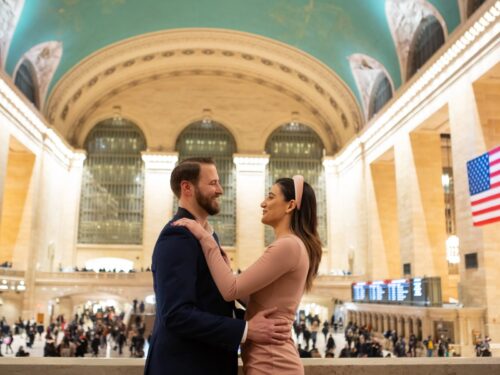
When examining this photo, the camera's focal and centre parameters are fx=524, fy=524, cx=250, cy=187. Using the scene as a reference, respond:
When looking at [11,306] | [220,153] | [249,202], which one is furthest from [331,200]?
[11,306]

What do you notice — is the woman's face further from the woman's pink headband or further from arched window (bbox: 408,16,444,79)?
arched window (bbox: 408,16,444,79)

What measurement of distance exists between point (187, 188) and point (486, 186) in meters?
13.4

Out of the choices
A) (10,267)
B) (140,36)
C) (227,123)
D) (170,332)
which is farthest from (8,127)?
(170,332)

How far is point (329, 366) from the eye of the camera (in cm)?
257

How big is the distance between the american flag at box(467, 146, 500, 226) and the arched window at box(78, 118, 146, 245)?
23.1 meters

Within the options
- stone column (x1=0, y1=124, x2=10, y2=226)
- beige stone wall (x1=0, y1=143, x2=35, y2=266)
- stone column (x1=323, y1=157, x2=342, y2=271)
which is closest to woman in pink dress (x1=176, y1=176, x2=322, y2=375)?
stone column (x1=0, y1=124, x2=10, y2=226)

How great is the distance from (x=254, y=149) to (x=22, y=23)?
16.5m

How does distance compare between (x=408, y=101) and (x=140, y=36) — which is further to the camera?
(x=140, y=36)

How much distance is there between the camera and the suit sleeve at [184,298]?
6.53 ft

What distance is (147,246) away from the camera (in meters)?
32.6

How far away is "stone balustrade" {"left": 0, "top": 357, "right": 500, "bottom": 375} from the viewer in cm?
246

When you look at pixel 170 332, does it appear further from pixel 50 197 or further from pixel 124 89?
pixel 124 89

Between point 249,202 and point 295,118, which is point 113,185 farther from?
point 295,118

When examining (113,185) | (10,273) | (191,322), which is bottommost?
(191,322)
